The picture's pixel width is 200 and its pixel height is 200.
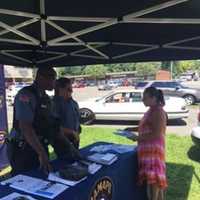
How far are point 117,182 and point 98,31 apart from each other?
1.73 m

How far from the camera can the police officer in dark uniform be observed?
329 cm

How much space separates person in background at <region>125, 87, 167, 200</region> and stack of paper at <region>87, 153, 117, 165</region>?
47 cm

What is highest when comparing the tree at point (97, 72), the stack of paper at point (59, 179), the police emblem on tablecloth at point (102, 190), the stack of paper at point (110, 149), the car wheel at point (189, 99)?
the tree at point (97, 72)

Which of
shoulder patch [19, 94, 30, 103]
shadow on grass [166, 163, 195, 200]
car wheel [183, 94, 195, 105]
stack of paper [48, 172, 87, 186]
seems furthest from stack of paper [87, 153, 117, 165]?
car wheel [183, 94, 195, 105]

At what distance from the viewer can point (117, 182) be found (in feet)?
11.9

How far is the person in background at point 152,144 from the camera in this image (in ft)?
13.3

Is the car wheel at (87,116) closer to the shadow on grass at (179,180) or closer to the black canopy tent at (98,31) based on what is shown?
the shadow on grass at (179,180)

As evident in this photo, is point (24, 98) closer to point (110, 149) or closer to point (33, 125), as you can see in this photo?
point (33, 125)

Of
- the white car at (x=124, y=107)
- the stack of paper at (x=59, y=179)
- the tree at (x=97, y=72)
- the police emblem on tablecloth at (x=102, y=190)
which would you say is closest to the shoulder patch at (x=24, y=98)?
the stack of paper at (x=59, y=179)

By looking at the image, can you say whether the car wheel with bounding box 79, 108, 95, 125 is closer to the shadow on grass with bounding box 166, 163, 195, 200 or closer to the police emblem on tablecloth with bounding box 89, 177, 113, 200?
the shadow on grass with bounding box 166, 163, 195, 200

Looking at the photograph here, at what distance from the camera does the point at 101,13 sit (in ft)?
11.3

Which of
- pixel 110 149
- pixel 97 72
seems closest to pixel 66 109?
pixel 110 149

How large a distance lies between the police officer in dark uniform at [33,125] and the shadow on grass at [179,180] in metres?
2.52

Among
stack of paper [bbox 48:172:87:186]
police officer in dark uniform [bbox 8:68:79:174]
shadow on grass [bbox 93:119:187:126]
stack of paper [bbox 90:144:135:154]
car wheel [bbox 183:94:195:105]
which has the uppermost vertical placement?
police officer in dark uniform [bbox 8:68:79:174]
